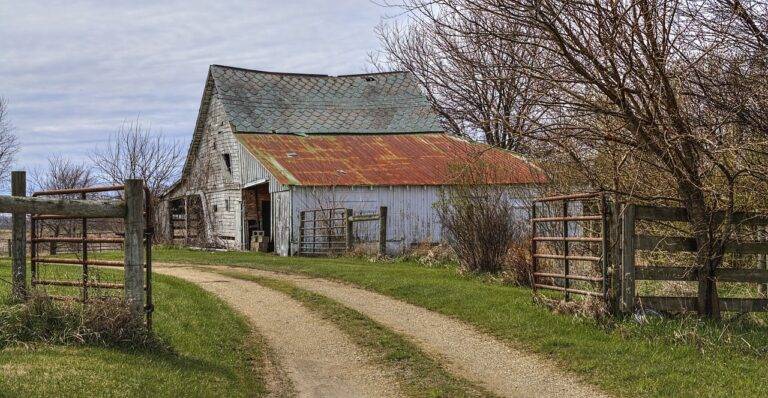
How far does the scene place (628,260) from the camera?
36.5 ft

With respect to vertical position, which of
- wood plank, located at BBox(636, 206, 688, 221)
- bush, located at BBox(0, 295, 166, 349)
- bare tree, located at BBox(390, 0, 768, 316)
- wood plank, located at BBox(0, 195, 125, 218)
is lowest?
bush, located at BBox(0, 295, 166, 349)

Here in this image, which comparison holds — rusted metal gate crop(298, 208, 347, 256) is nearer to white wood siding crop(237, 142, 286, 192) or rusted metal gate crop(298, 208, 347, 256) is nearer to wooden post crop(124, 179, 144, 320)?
white wood siding crop(237, 142, 286, 192)

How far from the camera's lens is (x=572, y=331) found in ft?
35.0

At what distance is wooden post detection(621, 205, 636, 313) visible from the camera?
11.1 metres

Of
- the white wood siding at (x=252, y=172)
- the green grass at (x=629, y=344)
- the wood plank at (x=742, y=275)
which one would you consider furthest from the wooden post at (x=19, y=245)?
the white wood siding at (x=252, y=172)

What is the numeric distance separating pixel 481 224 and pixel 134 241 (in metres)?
10.3

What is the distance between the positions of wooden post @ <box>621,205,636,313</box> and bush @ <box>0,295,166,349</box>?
245 inches

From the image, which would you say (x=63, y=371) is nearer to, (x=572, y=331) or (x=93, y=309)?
(x=93, y=309)

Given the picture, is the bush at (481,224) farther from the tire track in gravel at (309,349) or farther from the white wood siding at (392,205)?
the white wood siding at (392,205)

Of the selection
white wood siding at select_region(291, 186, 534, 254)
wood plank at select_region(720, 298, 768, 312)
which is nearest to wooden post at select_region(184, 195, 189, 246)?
white wood siding at select_region(291, 186, 534, 254)

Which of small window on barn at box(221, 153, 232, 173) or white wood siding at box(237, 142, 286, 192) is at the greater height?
small window on barn at box(221, 153, 232, 173)

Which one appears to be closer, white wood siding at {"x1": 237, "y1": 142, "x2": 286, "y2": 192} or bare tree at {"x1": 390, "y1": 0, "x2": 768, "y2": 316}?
bare tree at {"x1": 390, "y1": 0, "x2": 768, "y2": 316}

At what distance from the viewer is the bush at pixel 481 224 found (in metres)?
17.9

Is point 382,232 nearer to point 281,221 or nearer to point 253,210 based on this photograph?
point 281,221
